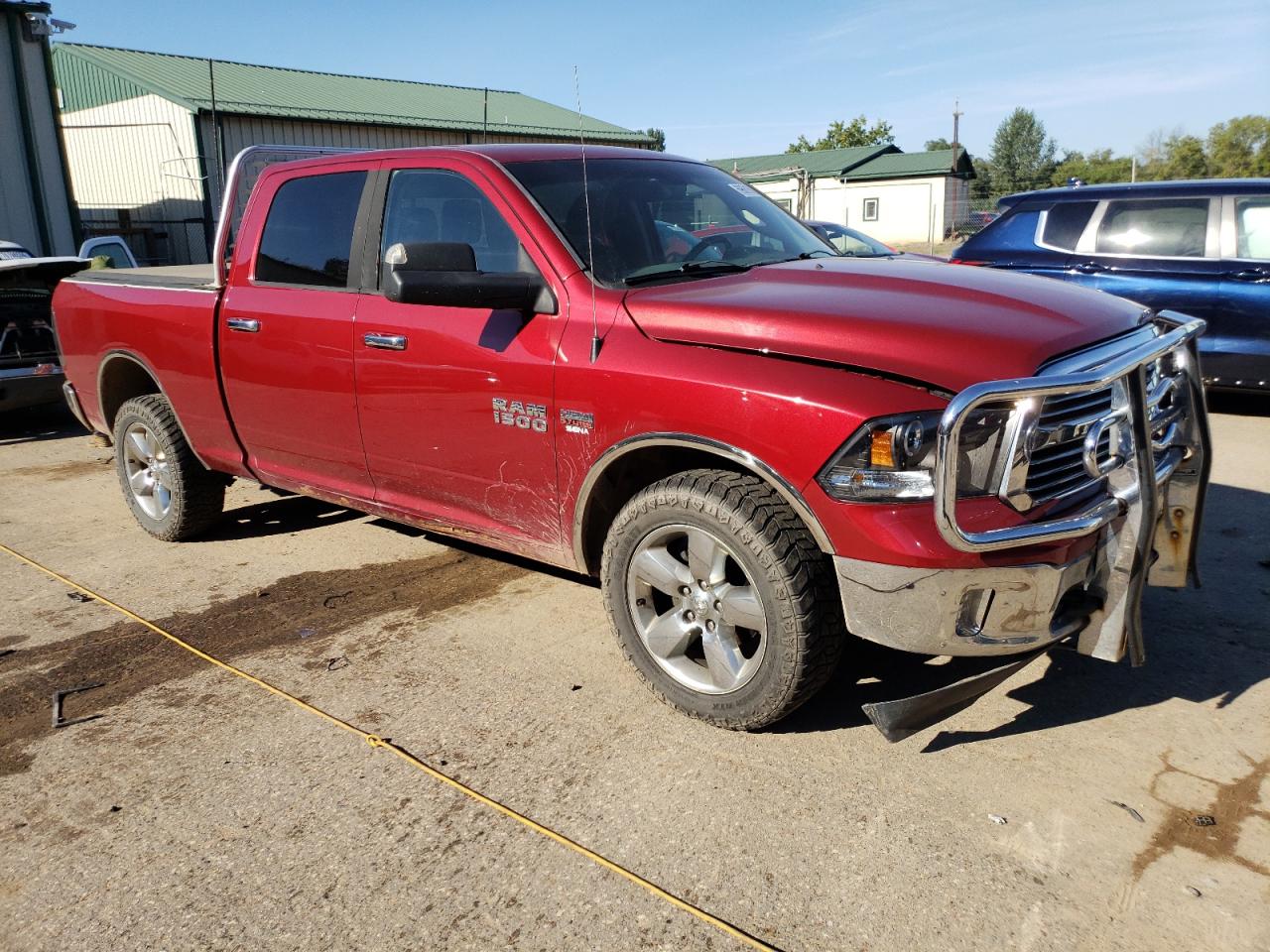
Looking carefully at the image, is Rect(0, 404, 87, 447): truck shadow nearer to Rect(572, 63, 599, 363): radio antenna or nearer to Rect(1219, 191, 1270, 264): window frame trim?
Rect(572, 63, 599, 363): radio antenna

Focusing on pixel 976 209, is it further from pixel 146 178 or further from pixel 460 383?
pixel 460 383

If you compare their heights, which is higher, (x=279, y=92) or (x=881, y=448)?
(x=279, y=92)

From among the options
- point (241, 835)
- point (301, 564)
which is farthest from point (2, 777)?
point (301, 564)

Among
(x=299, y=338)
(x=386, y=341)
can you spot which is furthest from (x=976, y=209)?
(x=386, y=341)

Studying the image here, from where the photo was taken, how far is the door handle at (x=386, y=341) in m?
3.94

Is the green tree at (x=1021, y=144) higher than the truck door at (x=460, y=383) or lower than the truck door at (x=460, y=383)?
higher

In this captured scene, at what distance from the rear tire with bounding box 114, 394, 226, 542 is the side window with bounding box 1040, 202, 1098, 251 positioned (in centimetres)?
666

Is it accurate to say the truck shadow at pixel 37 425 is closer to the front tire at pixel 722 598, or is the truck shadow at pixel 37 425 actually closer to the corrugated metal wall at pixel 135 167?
the front tire at pixel 722 598

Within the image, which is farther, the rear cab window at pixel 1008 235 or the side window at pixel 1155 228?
the rear cab window at pixel 1008 235

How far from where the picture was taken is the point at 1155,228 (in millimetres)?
7895

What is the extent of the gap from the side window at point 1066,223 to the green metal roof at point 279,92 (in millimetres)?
18452

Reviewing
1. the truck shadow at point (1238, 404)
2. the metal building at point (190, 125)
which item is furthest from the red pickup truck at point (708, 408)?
the metal building at point (190, 125)

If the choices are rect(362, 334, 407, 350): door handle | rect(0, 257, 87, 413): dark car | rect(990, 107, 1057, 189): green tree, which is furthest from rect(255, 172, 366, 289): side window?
rect(990, 107, 1057, 189): green tree

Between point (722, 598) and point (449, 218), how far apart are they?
1.92 meters
